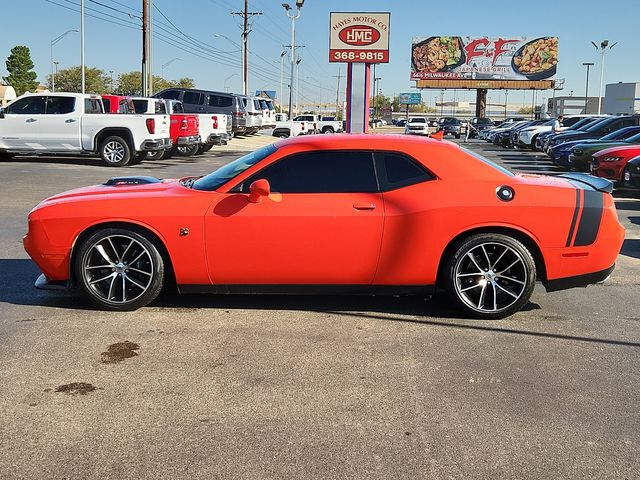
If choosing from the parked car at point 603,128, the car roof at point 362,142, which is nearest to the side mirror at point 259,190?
the car roof at point 362,142

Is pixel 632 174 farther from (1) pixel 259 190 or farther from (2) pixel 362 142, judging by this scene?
(1) pixel 259 190

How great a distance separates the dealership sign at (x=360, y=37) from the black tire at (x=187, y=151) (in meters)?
8.45

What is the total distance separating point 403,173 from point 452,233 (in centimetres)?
62

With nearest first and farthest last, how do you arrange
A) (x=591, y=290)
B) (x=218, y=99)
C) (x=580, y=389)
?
(x=580, y=389) < (x=591, y=290) < (x=218, y=99)

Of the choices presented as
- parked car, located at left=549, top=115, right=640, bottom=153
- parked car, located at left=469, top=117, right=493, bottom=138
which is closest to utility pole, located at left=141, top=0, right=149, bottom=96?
parked car, located at left=549, top=115, right=640, bottom=153

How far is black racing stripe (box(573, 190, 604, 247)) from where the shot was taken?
5766 mm

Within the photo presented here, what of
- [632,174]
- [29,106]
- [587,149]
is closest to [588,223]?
[632,174]

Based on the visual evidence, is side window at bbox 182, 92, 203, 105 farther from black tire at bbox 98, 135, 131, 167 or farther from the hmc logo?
the hmc logo

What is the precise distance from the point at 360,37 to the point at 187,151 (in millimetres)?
9624

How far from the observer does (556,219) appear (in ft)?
18.7

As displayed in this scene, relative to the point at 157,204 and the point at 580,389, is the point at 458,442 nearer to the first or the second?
the point at 580,389

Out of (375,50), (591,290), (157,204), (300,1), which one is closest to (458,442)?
(157,204)

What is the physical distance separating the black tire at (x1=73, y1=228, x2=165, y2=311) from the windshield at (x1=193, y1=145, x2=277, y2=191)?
0.65m

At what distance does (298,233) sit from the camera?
5.66m
